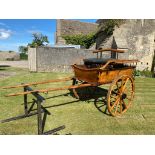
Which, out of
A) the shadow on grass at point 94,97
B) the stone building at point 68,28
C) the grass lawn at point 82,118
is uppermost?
the stone building at point 68,28

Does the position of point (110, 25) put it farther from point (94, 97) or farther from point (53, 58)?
point (94, 97)

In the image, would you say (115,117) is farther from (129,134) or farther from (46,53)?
(46,53)

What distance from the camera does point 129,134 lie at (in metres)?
4.87

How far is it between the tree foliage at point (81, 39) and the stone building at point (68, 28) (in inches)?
31.6

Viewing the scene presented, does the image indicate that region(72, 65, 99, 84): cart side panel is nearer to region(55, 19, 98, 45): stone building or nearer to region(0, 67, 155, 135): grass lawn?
region(0, 67, 155, 135): grass lawn

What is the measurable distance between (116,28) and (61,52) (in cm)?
566

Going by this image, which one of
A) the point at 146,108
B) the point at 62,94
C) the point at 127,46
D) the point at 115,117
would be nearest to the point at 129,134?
the point at 115,117

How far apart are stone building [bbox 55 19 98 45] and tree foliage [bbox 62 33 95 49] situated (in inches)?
31.6

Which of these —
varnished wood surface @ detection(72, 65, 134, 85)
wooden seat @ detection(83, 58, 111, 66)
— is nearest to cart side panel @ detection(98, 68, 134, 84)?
varnished wood surface @ detection(72, 65, 134, 85)

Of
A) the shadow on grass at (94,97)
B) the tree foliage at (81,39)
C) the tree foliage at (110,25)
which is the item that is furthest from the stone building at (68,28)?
the shadow on grass at (94,97)

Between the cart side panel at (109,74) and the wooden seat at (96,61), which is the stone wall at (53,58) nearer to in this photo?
the wooden seat at (96,61)

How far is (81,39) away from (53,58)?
1087 cm

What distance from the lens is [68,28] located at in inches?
1101

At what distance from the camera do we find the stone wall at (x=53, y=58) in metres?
15.2
